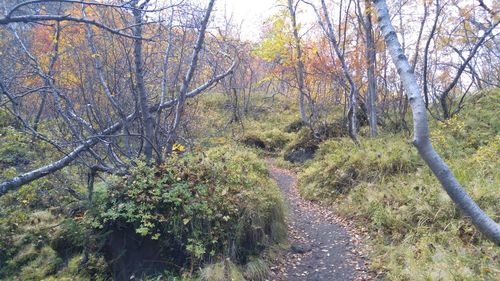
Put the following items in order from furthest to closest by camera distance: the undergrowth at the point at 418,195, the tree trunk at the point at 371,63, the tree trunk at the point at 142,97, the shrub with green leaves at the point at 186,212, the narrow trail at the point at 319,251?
the tree trunk at the point at 371,63 → the tree trunk at the point at 142,97 → the narrow trail at the point at 319,251 → the shrub with green leaves at the point at 186,212 → the undergrowth at the point at 418,195

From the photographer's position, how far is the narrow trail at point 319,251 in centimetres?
483

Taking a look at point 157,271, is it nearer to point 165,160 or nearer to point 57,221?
point 165,160

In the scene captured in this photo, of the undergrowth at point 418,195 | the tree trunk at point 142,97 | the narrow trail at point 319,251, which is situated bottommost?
the narrow trail at point 319,251

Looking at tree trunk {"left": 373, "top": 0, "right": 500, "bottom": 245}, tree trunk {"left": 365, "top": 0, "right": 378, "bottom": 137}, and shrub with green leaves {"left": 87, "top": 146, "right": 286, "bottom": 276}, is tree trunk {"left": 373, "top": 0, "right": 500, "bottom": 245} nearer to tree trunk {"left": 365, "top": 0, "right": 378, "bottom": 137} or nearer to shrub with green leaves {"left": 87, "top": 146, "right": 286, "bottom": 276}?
shrub with green leaves {"left": 87, "top": 146, "right": 286, "bottom": 276}

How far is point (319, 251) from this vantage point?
18.3 feet

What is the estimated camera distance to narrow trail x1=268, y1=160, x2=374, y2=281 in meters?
4.83

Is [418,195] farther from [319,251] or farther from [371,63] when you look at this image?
[371,63]

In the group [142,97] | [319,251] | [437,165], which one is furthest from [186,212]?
[437,165]

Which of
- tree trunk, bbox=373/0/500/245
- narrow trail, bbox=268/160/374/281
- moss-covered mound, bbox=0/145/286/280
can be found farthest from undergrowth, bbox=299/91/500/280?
moss-covered mound, bbox=0/145/286/280

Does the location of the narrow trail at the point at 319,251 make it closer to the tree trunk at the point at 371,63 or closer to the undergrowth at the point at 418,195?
the undergrowth at the point at 418,195

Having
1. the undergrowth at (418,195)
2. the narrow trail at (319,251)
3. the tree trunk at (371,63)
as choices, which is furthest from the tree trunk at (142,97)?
the tree trunk at (371,63)

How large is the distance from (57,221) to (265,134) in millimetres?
9611

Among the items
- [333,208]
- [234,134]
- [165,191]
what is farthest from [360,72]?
[165,191]

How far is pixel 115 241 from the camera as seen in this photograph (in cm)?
488
